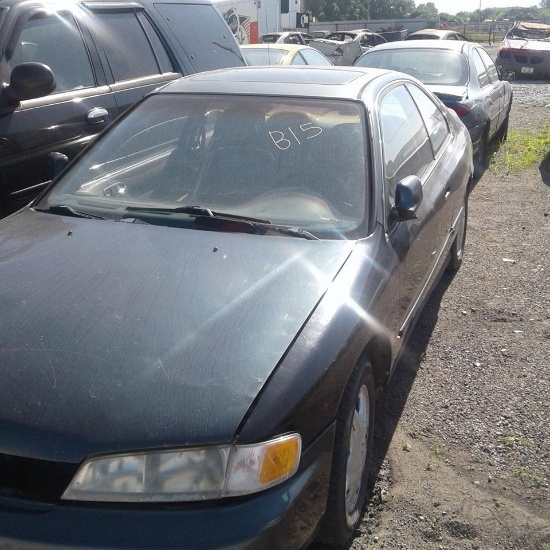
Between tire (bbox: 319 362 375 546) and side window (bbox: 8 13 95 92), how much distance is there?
3.25 meters

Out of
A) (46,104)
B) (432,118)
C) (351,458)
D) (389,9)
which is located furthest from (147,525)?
(389,9)

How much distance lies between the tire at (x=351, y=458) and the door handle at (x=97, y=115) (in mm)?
2985

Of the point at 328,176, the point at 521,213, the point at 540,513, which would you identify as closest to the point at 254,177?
the point at 328,176

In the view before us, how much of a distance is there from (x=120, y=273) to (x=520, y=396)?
7.21 feet

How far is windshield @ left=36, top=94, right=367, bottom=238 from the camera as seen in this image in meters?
3.21

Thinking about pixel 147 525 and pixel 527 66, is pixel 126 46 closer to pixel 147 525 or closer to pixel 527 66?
pixel 147 525

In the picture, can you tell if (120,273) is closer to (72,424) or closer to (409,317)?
(72,424)

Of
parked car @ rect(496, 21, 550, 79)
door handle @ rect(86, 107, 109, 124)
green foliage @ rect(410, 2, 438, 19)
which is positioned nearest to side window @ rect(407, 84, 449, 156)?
door handle @ rect(86, 107, 109, 124)

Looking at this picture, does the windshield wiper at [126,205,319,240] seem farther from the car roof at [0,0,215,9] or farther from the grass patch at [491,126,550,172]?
the grass patch at [491,126,550,172]

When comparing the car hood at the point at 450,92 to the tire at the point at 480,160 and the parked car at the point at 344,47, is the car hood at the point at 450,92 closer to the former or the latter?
the tire at the point at 480,160

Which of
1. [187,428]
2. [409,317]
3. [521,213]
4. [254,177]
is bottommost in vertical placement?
[521,213]

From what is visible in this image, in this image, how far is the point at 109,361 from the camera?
7.39ft

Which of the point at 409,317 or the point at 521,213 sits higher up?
the point at 409,317

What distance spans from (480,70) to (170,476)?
8.02 m
